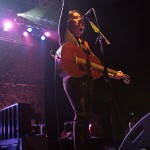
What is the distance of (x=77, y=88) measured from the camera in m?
3.26

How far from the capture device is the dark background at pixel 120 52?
7043 millimetres

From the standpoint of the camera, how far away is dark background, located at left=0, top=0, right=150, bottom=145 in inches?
277

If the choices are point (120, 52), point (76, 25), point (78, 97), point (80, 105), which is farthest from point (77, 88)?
point (120, 52)

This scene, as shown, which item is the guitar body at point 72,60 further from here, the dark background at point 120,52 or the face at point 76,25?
the dark background at point 120,52

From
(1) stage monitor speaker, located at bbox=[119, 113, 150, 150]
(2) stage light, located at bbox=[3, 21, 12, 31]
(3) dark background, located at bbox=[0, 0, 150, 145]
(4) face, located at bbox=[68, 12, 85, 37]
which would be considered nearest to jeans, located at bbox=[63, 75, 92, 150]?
(4) face, located at bbox=[68, 12, 85, 37]

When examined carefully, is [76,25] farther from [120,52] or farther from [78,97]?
[120,52]

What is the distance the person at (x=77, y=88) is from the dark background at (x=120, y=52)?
3329 mm

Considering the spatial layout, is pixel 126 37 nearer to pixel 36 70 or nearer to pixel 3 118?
pixel 36 70

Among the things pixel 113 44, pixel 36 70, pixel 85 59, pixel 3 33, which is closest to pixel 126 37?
pixel 113 44

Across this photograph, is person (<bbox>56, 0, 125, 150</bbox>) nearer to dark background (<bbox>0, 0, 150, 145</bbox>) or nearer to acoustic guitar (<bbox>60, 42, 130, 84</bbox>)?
acoustic guitar (<bbox>60, 42, 130, 84</bbox>)

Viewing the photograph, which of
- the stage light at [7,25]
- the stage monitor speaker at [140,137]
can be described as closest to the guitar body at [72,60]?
the stage monitor speaker at [140,137]

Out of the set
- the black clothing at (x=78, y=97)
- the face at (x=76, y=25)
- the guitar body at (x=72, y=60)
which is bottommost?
the black clothing at (x=78, y=97)

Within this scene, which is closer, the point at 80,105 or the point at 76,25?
the point at 80,105

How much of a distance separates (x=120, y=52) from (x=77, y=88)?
4.77 metres
